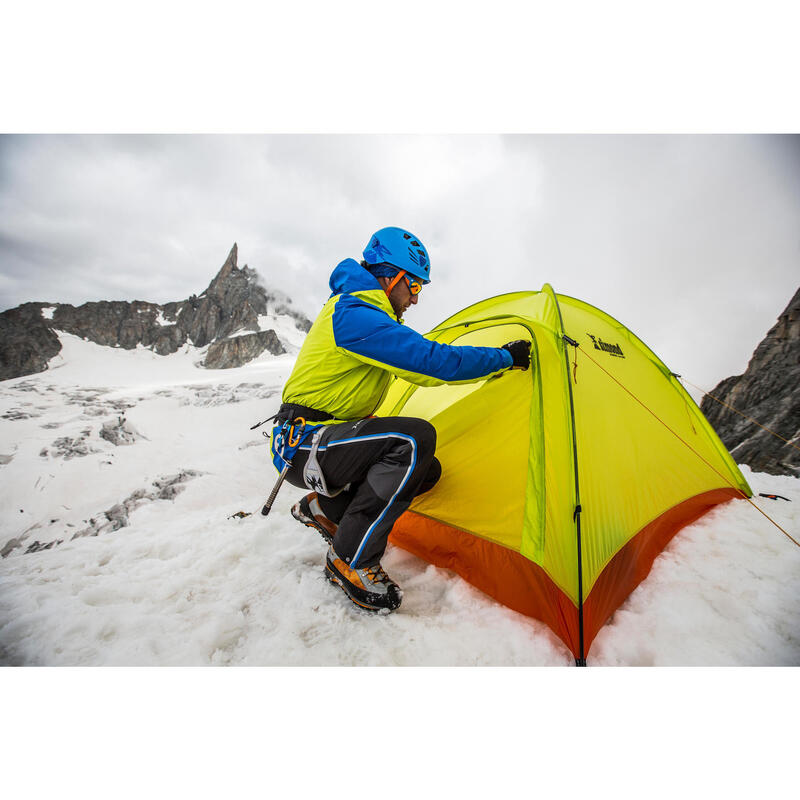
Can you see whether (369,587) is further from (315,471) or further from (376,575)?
(315,471)

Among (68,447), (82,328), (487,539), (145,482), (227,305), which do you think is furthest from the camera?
(227,305)

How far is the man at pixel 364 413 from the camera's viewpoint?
227cm

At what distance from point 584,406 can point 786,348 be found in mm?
7213

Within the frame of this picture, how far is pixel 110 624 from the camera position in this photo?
6.84 ft

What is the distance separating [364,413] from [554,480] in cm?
151

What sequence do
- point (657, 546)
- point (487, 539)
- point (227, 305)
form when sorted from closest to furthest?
point (487, 539) → point (657, 546) → point (227, 305)

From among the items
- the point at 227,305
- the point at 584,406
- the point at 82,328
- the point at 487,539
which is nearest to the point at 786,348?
the point at 584,406

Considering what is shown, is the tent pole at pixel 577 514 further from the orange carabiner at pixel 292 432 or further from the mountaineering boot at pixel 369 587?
the orange carabiner at pixel 292 432

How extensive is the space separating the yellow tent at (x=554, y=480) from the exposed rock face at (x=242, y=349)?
249ft

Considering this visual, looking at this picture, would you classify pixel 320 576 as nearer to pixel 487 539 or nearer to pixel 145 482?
pixel 487 539

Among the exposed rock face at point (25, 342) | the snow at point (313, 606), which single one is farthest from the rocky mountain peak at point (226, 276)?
the snow at point (313, 606)

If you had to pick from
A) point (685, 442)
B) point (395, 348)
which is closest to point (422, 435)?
point (395, 348)

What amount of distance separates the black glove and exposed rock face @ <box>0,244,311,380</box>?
252 ft

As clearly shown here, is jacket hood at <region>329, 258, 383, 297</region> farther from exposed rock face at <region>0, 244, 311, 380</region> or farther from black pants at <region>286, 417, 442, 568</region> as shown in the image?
exposed rock face at <region>0, 244, 311, 380</region>
